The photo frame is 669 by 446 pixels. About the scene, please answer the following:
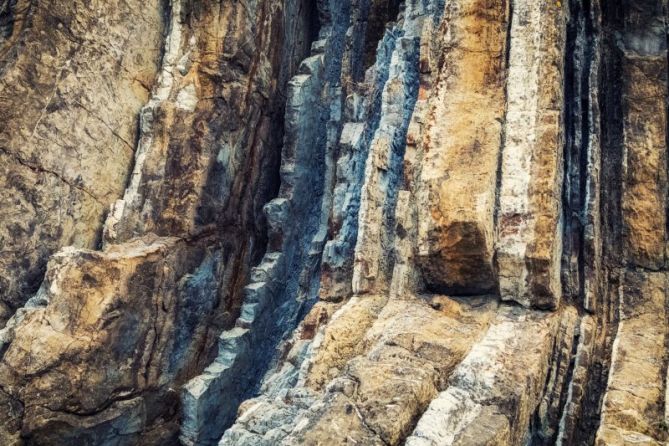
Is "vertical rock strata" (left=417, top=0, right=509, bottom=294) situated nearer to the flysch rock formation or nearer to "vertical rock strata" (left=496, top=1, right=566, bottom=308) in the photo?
the flysch rock formation

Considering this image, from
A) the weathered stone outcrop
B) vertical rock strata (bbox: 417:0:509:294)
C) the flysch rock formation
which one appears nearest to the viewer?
the flysch rock formation

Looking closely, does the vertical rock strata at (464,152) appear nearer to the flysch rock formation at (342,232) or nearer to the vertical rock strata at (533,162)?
the flysch rock formation at (342,232)

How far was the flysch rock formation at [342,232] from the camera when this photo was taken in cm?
496

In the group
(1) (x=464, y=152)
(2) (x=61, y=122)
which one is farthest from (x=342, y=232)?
(2) (x=61, y=122)

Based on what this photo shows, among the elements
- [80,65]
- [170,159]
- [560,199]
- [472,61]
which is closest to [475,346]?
[560,199]

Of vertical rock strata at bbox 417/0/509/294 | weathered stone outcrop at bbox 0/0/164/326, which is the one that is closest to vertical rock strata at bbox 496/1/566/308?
vertical rock strata at bbox 417/0/509/294

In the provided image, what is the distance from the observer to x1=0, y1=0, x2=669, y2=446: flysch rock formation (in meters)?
4.96

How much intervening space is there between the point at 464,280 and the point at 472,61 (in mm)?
2449

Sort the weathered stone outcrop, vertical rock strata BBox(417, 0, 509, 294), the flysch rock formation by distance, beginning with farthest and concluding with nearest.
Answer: the weathered stone outcrop → vertical rock strata BBox(417, 0, 509, 294) → the flysch rock formation

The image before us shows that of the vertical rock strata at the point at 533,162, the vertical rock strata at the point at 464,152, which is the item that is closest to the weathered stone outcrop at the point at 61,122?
the vertical rock strata at the point at 464,152

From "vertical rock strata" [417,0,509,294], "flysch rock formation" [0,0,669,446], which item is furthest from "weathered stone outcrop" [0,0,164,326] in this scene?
"vertical rock strata" [417,0,509,294]

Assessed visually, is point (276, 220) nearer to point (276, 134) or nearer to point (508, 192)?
point (276, 134)

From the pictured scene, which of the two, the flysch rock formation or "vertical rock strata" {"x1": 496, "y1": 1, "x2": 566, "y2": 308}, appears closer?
the flysch rock formation

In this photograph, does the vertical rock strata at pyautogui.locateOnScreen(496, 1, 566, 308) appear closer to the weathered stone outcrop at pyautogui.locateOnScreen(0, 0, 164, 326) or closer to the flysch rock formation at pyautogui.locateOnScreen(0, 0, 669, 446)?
the flysch rock formation at pyautogui.locateOnScreen(0, 0, 669, 446)
